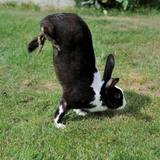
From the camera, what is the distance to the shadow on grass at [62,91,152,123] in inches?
115

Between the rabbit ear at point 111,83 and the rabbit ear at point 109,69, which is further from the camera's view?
the rabbit ear at point 109,69

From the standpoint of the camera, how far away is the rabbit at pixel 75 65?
7.20 ft

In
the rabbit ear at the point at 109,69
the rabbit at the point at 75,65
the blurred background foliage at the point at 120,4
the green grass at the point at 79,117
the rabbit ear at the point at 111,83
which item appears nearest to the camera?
the rabbit at the point at 75,65

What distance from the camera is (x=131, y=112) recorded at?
306 cm

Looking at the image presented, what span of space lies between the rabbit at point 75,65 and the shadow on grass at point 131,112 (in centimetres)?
26

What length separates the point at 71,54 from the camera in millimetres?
2316

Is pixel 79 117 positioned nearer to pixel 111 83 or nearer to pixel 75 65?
pixel 111 83

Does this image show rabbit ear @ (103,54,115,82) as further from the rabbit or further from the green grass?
the green grass

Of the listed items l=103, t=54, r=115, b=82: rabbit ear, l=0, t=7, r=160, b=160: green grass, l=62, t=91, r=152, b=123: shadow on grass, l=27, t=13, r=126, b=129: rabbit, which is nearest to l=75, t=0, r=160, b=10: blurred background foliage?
l=0, t=7, r=160, b=160: green grass

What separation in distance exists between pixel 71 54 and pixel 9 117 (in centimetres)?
121

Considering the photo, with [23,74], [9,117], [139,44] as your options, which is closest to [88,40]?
[9,117]

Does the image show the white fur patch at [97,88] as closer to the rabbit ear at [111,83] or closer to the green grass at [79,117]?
the rabbit ear at [111,83]

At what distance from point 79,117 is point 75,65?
840 mm

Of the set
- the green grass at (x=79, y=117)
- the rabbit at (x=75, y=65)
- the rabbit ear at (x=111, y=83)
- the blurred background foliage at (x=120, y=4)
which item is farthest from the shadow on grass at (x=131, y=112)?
the blurred background foliage at (x=120, y=4)
